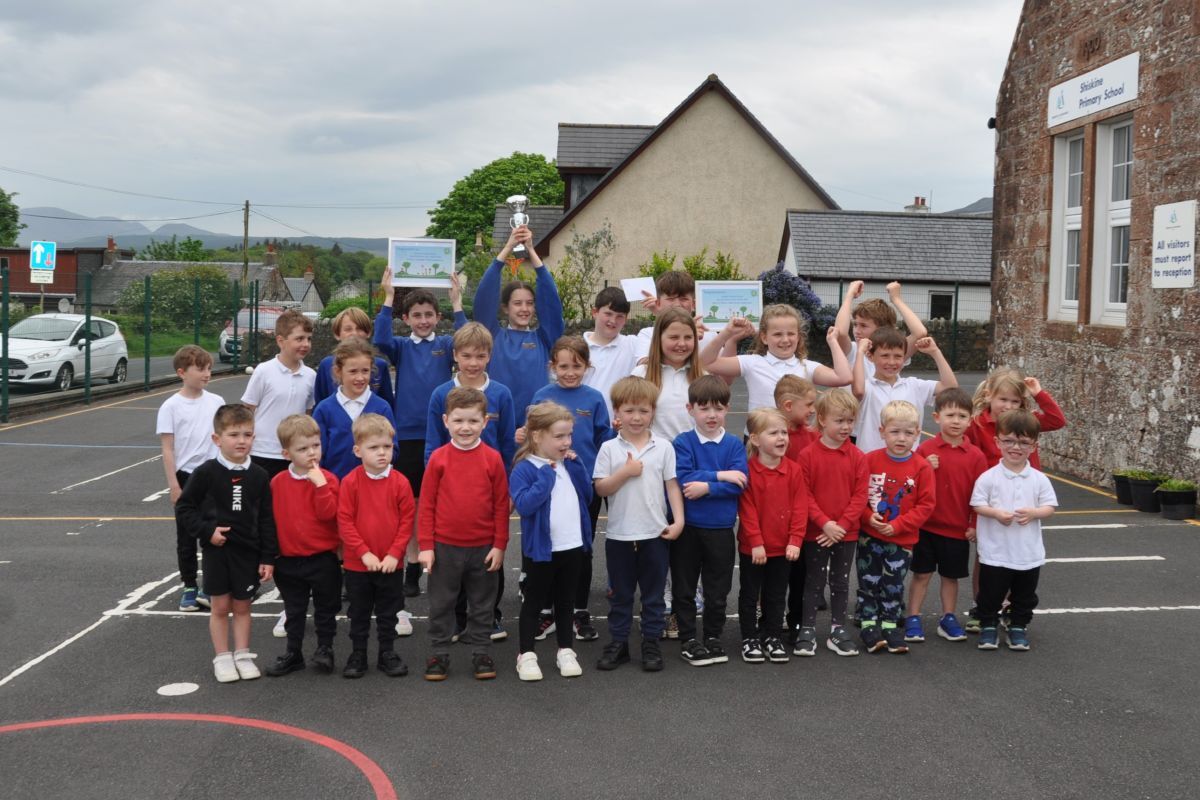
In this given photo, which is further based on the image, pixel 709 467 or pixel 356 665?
pixel 709 467

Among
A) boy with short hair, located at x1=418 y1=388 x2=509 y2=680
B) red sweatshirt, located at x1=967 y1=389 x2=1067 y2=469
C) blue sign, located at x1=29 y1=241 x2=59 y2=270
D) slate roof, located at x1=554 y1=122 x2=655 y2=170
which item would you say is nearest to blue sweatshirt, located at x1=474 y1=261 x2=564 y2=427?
boy with short hair, located at x1=418 y1=388 x2=509 y2=680

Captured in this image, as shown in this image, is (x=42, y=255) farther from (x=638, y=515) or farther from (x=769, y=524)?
(x=769, y=524)

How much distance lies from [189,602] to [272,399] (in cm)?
140

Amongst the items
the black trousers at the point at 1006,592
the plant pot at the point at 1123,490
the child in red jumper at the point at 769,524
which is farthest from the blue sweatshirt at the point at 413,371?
the plant pot at the point at 1123,490

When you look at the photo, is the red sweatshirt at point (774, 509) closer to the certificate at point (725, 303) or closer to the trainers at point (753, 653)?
the trainers at point (753, 653)

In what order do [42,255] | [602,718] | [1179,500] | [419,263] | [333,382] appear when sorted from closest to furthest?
1. [602,718]
2. [333,382]
3. [419,263]
4. [1179,500]
5. [42,255]

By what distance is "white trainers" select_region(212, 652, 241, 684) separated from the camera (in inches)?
217

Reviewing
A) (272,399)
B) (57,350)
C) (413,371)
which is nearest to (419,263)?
Result: (413,371)

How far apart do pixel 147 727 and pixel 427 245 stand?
318cm

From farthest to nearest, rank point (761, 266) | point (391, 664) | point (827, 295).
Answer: point (761, 266) → point (827, 295) → point (391, 664)

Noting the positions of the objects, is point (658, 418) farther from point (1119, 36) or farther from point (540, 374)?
point (1119, 36)

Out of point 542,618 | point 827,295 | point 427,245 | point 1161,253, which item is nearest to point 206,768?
point 542,618

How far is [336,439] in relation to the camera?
614cm

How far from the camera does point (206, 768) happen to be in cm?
445
